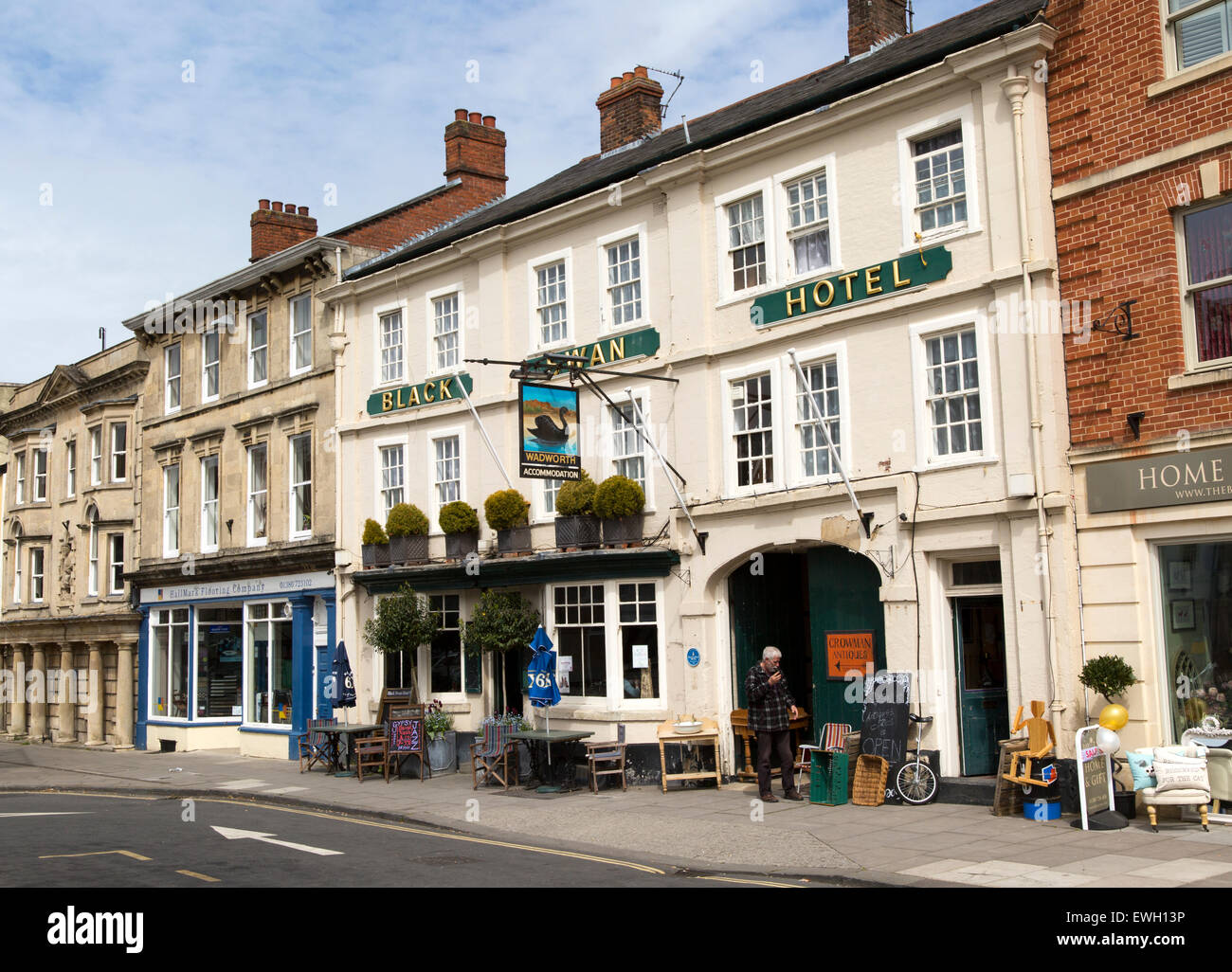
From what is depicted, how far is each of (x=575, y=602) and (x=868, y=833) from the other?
789 centimetres

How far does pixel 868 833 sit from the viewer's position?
12.5 m

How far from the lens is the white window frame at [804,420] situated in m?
15.9

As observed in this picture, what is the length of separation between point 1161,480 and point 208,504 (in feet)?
72.9

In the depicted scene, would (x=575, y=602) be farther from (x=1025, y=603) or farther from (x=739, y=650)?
(x=1025, y=603)

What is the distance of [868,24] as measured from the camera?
19.5 metres

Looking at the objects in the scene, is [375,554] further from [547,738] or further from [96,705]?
[96,705]

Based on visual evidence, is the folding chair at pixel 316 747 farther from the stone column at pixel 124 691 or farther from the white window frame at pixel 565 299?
the stone column at pixel 124 691

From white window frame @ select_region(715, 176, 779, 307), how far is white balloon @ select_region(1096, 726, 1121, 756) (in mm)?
7664

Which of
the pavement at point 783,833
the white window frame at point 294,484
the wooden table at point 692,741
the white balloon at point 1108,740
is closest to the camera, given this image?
the pavement at point 783,833

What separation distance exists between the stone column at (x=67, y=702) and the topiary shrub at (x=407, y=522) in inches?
625

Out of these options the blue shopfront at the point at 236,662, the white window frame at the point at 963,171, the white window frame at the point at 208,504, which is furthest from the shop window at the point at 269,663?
the white window frame at the point at 963,171

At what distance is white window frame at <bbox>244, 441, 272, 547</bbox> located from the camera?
26342 millimetres

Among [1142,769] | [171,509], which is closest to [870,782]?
[1142,769]
